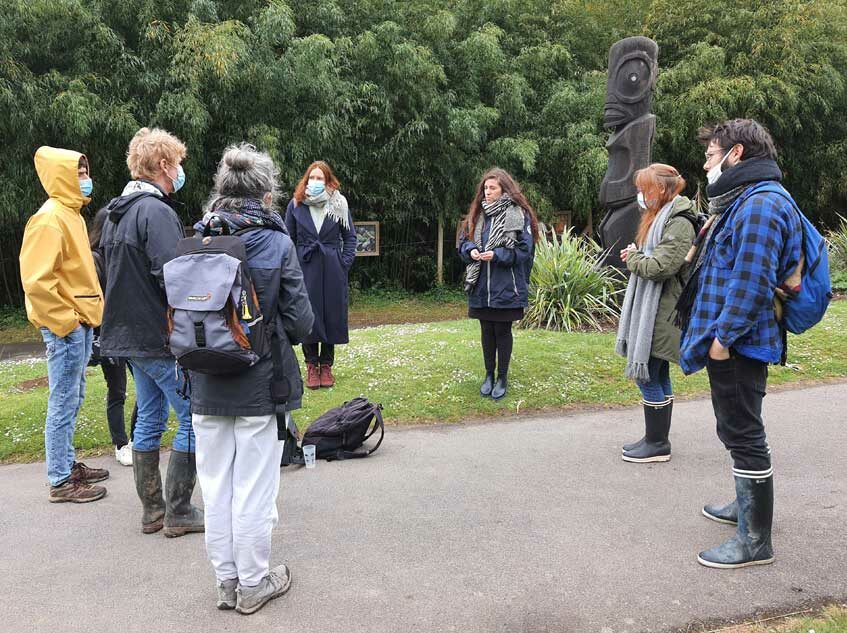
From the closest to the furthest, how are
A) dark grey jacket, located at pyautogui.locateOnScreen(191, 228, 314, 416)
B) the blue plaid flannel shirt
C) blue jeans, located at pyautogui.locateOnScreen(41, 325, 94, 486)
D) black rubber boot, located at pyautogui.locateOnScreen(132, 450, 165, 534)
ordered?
1. dark grey jacket, located at pyautogui.locateOnScreen(191, 228, 314, 416)
2. the blue plaid flannel shirt
3. black rubber boot, located at pyautogui.locateOnScreen(132, 450, 165, 534)
4. blue jeans, located at pyautogui.locateOnScreen(41, 325, 94, 486)

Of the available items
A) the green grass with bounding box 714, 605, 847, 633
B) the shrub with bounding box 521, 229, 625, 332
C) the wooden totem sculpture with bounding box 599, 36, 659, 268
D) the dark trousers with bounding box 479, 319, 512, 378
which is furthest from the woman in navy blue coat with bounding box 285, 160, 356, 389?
the wooden totem sculpture with bounding box 599, 36, 659, 268

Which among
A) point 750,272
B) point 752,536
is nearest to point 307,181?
point 750,272

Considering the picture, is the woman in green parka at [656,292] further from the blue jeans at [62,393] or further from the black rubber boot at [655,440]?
the blue jeans at [62,393]

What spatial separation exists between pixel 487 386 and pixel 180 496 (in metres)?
2.95

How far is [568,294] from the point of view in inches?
352

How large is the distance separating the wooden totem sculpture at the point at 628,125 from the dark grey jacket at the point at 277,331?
7.40m

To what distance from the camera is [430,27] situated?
1371 centimetres

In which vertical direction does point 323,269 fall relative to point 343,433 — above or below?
above

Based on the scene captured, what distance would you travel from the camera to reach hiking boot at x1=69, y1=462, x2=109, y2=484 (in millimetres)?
4270

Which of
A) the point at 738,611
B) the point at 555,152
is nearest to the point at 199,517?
the point at 738,611

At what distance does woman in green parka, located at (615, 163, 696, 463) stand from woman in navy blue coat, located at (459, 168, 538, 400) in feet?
4.18

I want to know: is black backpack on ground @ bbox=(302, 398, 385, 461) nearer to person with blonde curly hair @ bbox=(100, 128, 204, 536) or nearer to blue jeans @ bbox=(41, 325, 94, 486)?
person with blonde curly hair @ bbox=(100, 128, 204, 536)

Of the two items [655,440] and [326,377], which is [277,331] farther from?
[326,377]

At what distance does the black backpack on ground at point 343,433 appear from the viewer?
4672 millimetres
